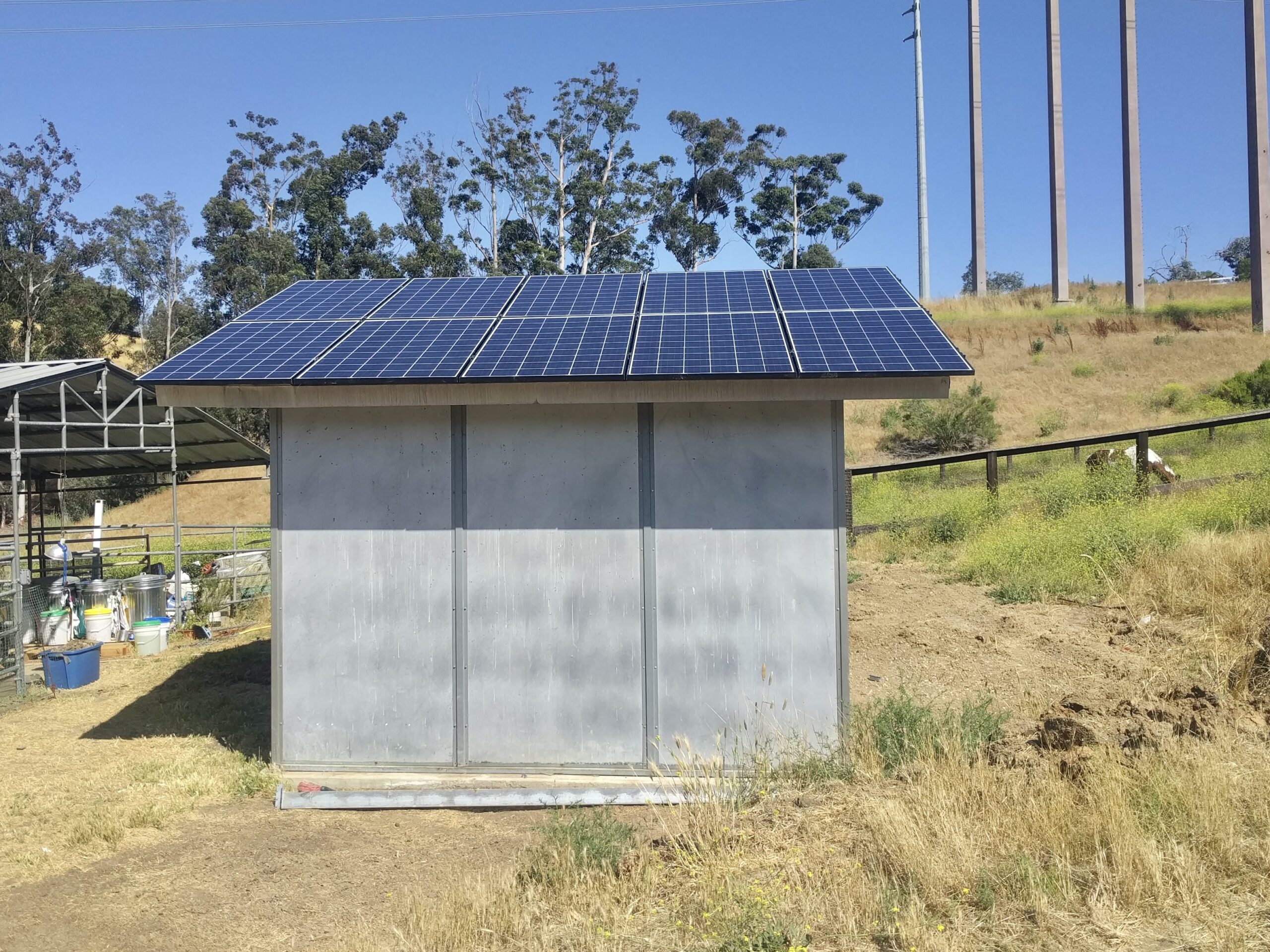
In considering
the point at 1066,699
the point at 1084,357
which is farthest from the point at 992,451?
the point at 1084,357

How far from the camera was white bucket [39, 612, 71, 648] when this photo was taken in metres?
15.1

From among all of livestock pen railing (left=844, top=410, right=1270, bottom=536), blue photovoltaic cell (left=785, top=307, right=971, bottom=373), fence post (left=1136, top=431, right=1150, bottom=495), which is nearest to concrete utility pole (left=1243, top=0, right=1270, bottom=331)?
livestock pen railing (left=844, top=410, right=1270, bottom=536)

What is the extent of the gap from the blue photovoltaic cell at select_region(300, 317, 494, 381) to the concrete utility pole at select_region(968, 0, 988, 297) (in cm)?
4239

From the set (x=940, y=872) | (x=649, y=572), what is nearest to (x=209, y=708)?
(x=649, y=572)

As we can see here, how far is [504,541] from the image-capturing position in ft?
26.3

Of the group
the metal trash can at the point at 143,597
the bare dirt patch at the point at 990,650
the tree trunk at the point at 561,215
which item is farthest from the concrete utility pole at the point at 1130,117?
the metal trash can at the point at 143,597

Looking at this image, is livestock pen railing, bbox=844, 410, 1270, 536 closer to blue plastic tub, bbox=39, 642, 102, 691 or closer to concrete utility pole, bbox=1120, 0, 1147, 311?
blue plastic tub, bbox=39, 642, 102, 691

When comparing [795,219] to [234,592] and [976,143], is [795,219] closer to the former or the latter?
→ [976,143]

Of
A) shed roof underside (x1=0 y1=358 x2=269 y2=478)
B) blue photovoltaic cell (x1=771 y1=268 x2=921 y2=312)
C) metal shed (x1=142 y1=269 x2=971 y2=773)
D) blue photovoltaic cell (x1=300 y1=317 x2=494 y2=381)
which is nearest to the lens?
blue photovoltaic cell (x1=300 y1=317 x2=494 y2=381)

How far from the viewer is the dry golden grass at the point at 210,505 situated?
43.2m

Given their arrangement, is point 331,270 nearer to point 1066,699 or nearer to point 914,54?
point 914,54

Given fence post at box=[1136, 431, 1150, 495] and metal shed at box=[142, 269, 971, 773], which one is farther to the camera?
fence post at box=[1136, 431, 1150, 495]

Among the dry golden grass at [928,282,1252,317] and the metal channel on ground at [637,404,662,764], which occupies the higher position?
the dry golden grass at [928,282,1252,317]

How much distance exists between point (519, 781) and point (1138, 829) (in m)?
4.41
